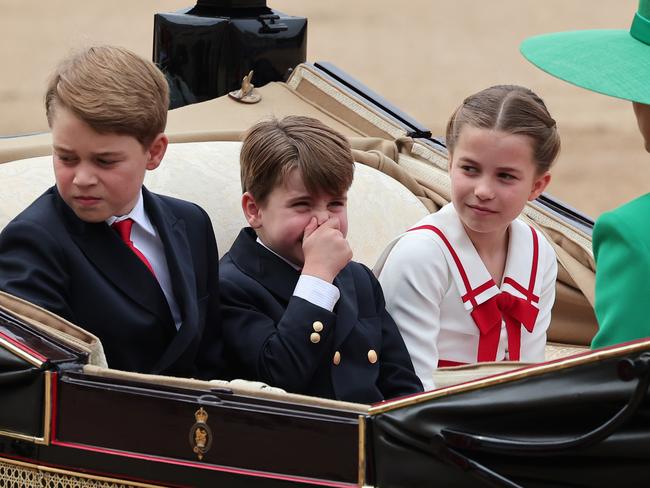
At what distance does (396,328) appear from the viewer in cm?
231

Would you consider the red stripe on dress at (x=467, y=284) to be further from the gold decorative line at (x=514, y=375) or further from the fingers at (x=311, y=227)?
the gold decorative line at (x=514, y=375)

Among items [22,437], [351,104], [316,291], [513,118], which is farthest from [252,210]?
[351,104]

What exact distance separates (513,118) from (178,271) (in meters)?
0.65

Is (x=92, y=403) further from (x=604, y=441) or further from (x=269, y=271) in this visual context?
(x=604, y=441)

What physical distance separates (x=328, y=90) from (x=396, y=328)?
4.05ft

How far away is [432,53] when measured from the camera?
10609 millimetres

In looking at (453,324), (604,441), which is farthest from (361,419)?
(453,324)

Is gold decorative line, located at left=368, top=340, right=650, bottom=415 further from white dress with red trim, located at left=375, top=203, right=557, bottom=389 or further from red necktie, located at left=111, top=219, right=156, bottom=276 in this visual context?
white dress with red trim, located at left=375, top=203, right=557, bottom=389

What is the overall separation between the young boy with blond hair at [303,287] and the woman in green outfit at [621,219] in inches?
19.3

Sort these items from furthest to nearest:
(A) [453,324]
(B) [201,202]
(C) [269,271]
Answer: (B) [201,202] → (A) [453,324] → (C) [269,271]

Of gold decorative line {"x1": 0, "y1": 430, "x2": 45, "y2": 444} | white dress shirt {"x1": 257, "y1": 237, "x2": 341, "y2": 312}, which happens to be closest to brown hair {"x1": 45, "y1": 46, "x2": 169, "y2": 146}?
white dress shirt {"x1": 257, "y1": 237, "x2": 341, "y2": 312}

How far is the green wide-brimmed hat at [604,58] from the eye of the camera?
168 centimetres

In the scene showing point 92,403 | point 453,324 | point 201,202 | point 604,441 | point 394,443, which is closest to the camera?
point 604,441

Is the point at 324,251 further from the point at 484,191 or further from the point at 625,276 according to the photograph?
the point at 625,276
